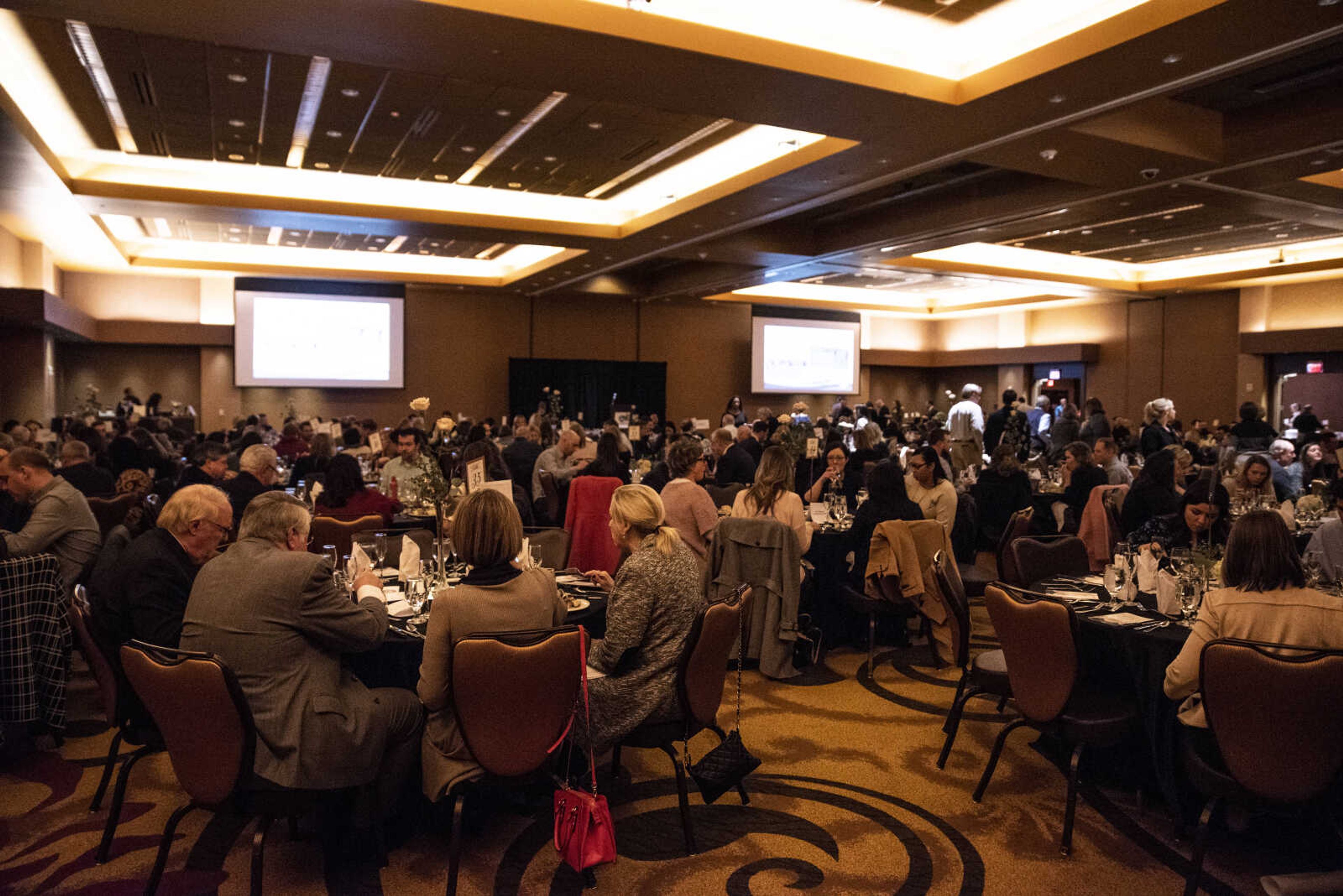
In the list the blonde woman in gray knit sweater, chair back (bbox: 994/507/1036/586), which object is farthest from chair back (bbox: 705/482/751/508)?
the blonde woman in gray knit sweater

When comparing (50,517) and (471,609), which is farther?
(50,517)

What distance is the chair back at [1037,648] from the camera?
330cm

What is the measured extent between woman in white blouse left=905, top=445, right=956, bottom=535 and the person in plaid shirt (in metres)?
4.77

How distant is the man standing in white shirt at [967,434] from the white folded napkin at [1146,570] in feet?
20.5

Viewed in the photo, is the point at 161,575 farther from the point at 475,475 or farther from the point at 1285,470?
the point at 1285,470

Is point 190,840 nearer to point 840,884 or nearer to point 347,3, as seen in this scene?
point 840,884

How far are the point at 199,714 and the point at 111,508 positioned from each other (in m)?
3.78

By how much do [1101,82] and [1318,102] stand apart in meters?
2.48

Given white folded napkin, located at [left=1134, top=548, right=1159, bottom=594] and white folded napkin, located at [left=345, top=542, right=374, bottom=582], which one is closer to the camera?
white folded napkin, located at [left=345, top=542, right=374, bottom=582]

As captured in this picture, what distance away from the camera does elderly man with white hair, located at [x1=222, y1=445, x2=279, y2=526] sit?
5.42m

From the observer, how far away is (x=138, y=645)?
8.59 ft

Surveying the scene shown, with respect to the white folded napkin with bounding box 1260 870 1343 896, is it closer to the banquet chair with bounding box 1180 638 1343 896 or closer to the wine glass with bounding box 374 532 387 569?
the banquet chair with bounding box 1180 638 1343 896

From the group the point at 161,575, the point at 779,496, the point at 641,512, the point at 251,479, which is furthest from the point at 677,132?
the point at 161,575

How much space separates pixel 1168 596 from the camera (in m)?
3.69
